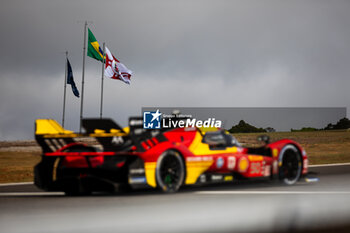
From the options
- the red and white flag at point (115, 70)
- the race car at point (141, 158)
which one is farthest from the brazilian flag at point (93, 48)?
the race car at point (141, 158)

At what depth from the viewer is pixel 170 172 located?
1034 centimetres

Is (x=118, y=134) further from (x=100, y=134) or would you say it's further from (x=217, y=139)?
(x=217, y=139)

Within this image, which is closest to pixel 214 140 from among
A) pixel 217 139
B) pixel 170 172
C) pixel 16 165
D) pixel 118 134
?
pixel 217 139

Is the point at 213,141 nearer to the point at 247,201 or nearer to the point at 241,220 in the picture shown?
the point at 247,201

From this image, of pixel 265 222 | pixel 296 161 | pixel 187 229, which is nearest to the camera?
pixel 187 229

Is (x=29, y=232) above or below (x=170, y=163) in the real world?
below

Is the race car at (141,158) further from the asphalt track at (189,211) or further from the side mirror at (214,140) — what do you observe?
the asphalt track at (189,211)

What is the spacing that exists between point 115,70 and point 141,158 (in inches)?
1183

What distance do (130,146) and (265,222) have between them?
4246 millimetres

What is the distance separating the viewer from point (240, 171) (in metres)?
11.6

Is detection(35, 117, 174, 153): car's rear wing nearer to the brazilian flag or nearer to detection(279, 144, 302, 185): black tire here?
detection(279, 144, 302, 185): black tire

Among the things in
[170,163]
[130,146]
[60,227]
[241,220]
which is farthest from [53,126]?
[241,220]

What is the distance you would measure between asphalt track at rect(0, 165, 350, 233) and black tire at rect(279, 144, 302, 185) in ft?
3.11

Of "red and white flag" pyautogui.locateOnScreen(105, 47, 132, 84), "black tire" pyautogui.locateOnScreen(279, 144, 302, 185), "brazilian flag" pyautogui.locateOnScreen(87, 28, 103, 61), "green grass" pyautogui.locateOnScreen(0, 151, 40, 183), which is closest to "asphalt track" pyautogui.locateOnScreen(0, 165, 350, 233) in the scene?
"black tire" pyautogui.locateOnScreen(279, 144, 302, 185)
